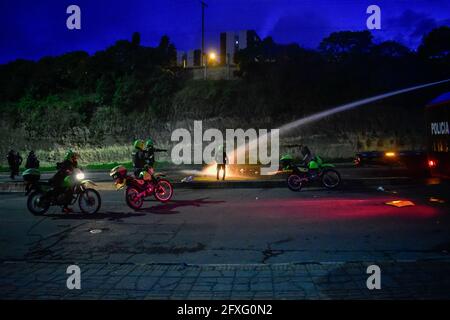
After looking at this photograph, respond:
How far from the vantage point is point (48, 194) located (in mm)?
10344

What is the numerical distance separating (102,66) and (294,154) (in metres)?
24.1

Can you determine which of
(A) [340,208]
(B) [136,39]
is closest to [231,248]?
(A) [340,208]

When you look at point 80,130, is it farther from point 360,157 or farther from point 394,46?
point 394,46

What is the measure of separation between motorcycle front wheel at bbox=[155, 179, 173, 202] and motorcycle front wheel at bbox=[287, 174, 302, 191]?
4.76 m

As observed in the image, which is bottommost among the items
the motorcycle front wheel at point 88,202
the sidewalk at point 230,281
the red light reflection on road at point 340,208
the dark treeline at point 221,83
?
the sidewalk at point 230,281

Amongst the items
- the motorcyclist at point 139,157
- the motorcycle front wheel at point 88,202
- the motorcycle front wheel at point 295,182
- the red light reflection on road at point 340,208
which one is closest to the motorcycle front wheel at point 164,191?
the motorcyclist at point 139,157

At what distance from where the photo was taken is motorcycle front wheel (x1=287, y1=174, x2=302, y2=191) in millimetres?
14320

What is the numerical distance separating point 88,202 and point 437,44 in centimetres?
4009

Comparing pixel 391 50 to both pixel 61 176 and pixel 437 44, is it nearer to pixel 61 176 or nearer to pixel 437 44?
pixel 437 44

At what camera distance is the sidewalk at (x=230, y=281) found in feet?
15.1

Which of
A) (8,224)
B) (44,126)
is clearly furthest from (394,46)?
(8,224)

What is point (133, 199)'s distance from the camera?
36.0 feet

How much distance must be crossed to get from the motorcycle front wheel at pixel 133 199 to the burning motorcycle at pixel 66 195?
0.84 m

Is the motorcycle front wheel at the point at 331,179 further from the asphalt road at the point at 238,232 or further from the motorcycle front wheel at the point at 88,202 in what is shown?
the motorcycle front wheel at the point at 88,202
